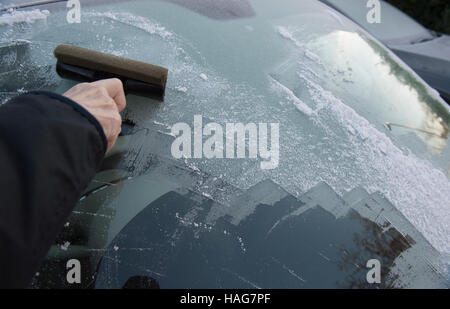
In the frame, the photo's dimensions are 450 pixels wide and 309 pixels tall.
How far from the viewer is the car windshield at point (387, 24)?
328cm

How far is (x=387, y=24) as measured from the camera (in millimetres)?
3432

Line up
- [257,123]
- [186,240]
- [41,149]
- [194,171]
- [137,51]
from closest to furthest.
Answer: [41,149]
[186,240]
[194,171]
[257,123]
[137,51]

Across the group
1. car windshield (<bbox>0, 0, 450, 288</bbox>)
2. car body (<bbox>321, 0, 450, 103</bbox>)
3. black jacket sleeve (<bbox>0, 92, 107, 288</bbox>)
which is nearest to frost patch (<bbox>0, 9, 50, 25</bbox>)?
car windshield (<bbox>0, 0, 450, 288</bbox>)

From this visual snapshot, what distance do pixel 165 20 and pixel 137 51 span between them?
0.23 m

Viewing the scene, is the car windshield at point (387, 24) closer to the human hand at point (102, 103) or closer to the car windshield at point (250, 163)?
the car windshield at point (250, 163)

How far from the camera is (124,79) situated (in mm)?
1271

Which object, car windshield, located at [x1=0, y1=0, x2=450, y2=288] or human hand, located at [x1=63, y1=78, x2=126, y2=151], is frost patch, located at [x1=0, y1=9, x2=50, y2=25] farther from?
human hand, located at [x1=63, y1=78, x2=126, y2=151]

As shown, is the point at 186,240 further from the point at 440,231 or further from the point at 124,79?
the point at 440,231

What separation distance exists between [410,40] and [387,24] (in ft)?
0.86

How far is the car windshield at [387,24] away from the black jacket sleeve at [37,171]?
3.00 meters

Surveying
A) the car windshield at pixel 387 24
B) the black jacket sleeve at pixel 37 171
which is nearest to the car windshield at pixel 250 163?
the black jacket sleeve at pixel 37 171

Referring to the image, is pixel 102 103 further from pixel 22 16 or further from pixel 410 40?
pixel 410 40
